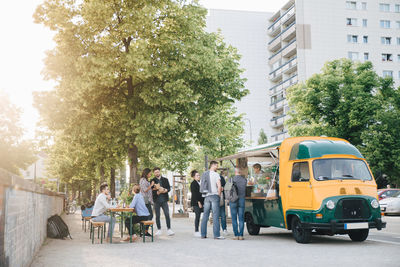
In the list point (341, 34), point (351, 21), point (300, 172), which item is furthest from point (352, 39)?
point (300, 172)

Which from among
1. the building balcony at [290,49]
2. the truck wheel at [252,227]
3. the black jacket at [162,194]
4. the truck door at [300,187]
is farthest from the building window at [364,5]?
the truck door at [300,187]

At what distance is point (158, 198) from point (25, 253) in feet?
24.0

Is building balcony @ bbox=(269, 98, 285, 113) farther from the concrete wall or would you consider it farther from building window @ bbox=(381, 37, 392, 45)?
the concrete wall

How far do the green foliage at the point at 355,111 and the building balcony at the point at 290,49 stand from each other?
26.1 meters

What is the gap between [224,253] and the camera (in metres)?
9.74

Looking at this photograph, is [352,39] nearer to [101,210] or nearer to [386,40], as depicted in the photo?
[386,40]

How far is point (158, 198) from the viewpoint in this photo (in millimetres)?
14773

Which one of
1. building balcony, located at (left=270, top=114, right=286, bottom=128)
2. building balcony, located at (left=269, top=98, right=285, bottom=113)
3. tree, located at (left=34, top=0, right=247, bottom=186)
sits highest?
building balcony, located at (left=269, top=98, right=285, bottom=113)

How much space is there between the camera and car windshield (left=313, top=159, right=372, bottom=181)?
11312mm

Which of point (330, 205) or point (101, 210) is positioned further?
point (101, 210)

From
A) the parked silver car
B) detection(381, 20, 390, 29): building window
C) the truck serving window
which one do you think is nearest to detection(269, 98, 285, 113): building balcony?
detection(381, 20, 390, 29): building window

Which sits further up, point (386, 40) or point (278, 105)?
point (386, 40)

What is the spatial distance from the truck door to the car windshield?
0.28 meters

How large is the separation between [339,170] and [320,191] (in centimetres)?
91
